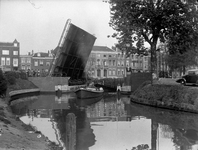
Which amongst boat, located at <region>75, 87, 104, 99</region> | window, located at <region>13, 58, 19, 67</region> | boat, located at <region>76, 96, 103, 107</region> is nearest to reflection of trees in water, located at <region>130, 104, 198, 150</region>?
boat, located at <region>76, 96, 103, 107</region>

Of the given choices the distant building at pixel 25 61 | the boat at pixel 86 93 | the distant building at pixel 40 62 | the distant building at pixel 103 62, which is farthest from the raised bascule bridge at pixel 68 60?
the distant building at pixel 25 61

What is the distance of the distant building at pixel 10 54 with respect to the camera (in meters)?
54.7

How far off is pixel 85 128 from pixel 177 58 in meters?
25.8

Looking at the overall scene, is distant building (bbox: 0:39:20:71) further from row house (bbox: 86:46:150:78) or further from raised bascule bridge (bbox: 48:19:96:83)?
raised bascule bridge (bbox: 48:19:96:83)

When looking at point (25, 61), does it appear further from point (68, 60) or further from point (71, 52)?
point (71, 52)

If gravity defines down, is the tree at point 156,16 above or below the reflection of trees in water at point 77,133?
above

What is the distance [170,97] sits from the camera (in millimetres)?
17984

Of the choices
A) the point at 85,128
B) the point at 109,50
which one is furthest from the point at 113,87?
the point at 85,128

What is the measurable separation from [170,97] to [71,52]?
15.9m

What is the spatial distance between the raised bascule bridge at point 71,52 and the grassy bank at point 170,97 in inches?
404

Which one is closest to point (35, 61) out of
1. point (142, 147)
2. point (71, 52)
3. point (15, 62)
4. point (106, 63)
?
point (15, 62)

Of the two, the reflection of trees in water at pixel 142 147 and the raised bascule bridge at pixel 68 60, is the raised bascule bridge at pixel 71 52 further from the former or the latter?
the reflection of trees in water at pixel 142 147

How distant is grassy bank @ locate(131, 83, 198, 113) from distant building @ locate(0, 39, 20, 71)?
38518 millimetres

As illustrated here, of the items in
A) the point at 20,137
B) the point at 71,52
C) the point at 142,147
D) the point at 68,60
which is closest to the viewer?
the point at 20,137
